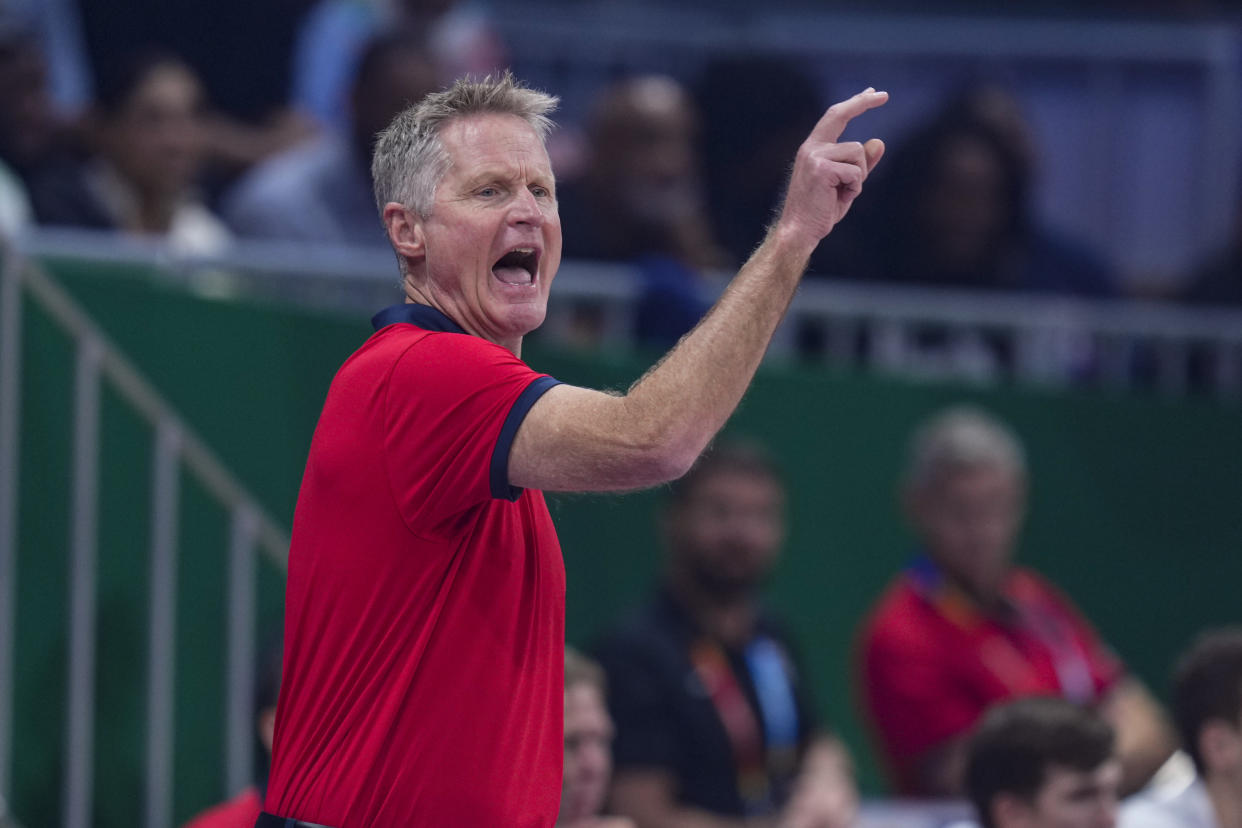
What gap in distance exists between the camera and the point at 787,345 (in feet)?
23.9

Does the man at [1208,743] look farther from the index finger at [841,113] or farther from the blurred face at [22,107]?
the blurred face at [22,107]

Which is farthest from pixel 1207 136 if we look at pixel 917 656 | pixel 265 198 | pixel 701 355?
pixel 701 355

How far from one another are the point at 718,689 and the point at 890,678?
62cm

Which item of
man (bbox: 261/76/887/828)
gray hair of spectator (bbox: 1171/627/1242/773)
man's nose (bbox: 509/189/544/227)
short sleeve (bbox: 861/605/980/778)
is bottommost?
short sleeve (bbox: 861/605/980/778)

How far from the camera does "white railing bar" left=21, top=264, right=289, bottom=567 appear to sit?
4785 mm

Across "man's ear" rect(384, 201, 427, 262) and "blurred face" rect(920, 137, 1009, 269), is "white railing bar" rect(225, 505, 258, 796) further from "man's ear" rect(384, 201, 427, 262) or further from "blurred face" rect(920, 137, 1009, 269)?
"blurred face" rect(920, 137, 1009, 269)

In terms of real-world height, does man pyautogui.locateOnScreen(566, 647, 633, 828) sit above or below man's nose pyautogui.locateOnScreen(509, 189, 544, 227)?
below

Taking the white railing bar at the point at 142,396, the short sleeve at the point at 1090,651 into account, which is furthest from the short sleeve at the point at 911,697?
→ the white railing bar at the point at 142,396

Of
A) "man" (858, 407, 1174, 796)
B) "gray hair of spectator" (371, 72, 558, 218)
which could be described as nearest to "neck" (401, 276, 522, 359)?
"gray hair of spectator" (371, 72, 558, 218)

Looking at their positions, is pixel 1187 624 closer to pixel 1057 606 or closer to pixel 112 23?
pixel 1057 606

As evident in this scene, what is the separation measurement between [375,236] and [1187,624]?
3.68 m

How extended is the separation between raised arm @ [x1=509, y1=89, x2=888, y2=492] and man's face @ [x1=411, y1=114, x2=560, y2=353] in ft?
0.91

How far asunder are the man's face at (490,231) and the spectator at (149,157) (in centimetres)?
352

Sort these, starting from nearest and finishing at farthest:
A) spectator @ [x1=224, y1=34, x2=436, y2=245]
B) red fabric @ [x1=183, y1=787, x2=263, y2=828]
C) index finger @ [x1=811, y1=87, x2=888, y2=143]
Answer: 1. index finger @ [x1=811, y1=87, x2=888, y2=143]
2. red fabric @ [x1=183, y1=787, x2=263, y2=828]
3. spectator @ [x1=224, y1=34, x2=436, y2=245]
